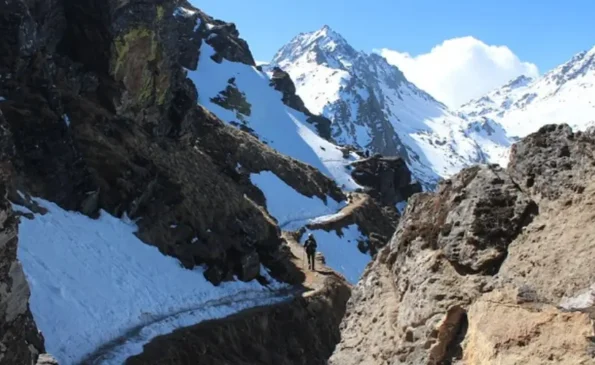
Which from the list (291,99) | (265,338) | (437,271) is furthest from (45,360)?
(291,99)

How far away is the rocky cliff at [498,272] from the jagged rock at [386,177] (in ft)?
311

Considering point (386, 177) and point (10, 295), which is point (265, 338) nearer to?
point (10, 295)

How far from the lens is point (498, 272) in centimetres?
727

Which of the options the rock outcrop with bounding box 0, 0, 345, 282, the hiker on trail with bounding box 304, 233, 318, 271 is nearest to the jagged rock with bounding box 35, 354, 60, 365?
the rock outcrop with bounding box 0, 0, 345, 282

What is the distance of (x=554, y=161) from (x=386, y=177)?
10101 cm

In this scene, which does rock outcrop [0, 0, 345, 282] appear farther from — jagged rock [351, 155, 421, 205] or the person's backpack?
jagged rock [351, 155, 421, 205]

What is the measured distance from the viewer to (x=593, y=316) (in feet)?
18.6

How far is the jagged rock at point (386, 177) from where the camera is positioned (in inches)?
4183

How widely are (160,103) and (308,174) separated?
143 ft

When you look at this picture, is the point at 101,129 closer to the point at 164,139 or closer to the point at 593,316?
the point at 164,139

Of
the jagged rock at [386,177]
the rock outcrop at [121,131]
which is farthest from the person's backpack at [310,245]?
the jagged rock at [386,177]

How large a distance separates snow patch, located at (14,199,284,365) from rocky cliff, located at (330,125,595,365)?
13.1 m

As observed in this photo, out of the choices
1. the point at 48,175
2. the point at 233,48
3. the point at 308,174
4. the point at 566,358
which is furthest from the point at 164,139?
the point at 233,48

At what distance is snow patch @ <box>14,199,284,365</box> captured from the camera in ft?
Answer: 65.9
